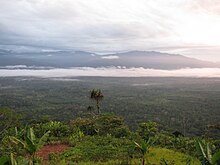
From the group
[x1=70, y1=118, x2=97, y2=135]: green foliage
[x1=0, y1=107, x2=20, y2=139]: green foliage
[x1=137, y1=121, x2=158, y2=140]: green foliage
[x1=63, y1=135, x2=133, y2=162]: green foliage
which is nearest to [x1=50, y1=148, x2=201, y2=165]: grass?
[x1=63, y1=135, x2=133, y2=162]: green foliage

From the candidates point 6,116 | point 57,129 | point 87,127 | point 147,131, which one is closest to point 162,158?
point 147,131

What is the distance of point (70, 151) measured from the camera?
75.4ft

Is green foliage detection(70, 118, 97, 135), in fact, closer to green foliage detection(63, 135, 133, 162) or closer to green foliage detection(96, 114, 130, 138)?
green foliage detection(96, 114, 130, 138)

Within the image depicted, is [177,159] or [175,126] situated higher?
[177,159]

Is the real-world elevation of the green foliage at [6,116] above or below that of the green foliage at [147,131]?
above

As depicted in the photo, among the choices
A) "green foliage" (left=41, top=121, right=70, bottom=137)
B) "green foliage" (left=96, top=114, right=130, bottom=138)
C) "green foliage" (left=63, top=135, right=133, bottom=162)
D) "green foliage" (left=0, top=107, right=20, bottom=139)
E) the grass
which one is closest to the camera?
the grass

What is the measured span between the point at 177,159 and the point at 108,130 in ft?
37.7

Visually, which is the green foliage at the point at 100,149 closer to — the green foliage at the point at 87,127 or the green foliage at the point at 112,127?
the green foliage at the point at 87,127

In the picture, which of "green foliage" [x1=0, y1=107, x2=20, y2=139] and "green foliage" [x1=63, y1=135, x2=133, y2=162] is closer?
"green foliage" [x1=63, y1=135, x2=133, y2=162]

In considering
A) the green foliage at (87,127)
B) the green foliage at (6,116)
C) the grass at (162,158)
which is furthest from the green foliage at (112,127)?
the green foliage at (6,116)

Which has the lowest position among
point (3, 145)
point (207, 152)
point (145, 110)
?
point (145, 110)

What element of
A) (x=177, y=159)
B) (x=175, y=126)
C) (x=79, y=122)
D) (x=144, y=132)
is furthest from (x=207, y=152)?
(x=175, y=126)

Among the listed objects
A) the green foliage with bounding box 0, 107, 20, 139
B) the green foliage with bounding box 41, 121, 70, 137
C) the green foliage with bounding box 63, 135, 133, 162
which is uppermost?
the green foliage with bounding box 0, 107, 20, 139

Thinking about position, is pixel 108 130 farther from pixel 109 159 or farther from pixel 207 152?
pixel 207 152
